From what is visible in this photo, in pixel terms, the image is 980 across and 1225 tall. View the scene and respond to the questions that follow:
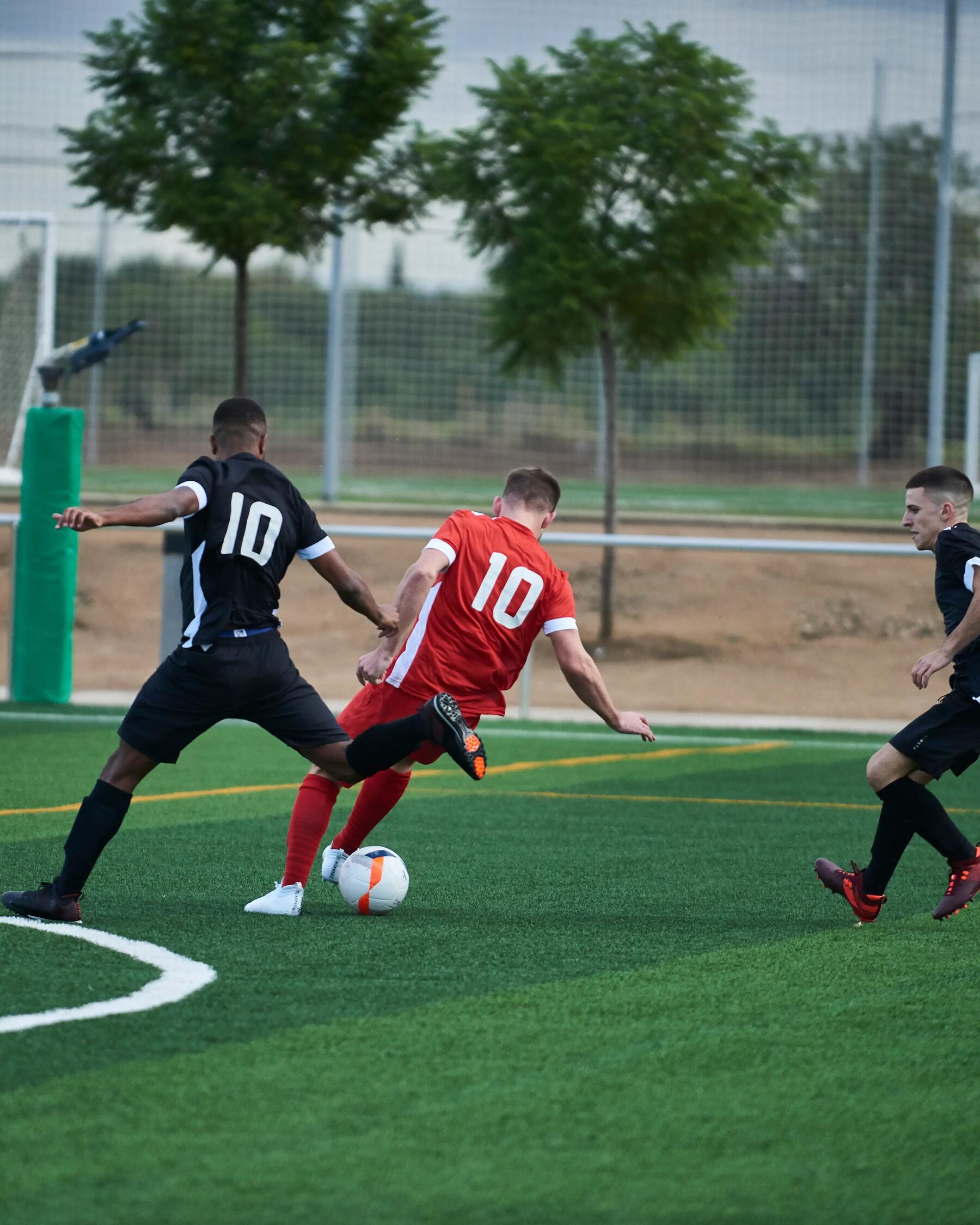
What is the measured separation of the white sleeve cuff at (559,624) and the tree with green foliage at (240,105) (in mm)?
12382

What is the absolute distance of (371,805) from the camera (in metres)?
5.94

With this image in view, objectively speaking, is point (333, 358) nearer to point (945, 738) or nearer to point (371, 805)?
point (371, 805)

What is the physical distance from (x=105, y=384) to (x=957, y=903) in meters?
32.6

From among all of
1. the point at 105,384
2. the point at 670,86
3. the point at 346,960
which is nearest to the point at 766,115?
the point at 670,86

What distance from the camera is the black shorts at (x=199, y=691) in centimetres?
520

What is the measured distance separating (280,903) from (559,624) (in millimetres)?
1325

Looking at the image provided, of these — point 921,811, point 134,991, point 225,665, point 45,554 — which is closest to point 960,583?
point 921,811

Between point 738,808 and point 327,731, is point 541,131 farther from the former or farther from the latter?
point 327,731

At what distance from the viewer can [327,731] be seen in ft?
18.0

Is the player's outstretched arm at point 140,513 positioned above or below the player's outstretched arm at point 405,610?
above

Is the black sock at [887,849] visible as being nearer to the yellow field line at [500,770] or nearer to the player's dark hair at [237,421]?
the player's dark hair at [237,421]

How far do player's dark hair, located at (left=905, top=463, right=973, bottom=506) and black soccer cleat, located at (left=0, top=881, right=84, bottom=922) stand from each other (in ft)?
10.1

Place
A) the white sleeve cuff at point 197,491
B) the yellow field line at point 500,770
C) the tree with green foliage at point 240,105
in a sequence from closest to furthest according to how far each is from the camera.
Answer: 1. the white sleeve cuff at point 197,491
2. the yellow field line at point 500,770
3. the tree with green foliage at point 240,105

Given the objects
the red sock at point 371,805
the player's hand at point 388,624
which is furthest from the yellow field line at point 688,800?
the player's hand at point 388,624
